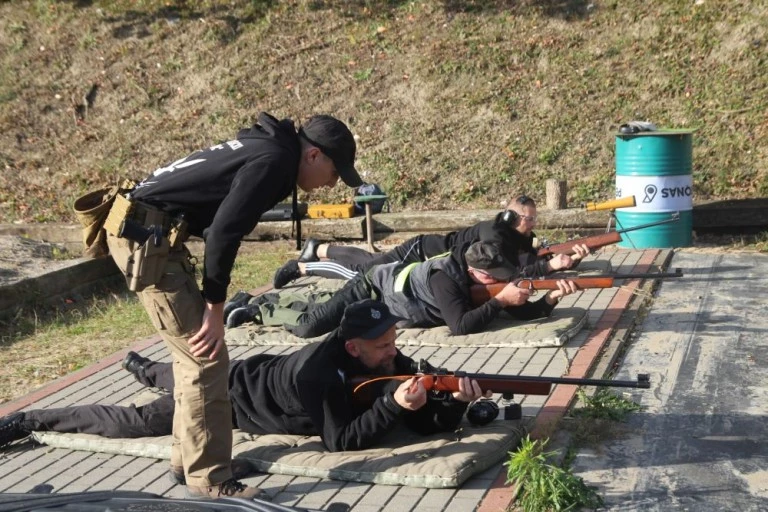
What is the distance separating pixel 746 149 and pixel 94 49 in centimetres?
1139

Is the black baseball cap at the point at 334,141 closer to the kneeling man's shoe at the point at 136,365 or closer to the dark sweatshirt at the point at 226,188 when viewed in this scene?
the dark sweatshirt at the point at 226,188

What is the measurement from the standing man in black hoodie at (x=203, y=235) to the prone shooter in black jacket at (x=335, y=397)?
0.41 m

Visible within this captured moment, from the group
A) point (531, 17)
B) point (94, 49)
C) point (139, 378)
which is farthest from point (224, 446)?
point (94, 49)

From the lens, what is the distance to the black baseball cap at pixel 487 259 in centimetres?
704

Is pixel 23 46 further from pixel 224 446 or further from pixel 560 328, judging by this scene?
pixel 224 446

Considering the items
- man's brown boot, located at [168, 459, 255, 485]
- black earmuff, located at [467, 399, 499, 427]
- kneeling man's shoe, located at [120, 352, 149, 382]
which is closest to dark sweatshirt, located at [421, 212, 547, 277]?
black earmuff, located at [467, 399, 499, 427]

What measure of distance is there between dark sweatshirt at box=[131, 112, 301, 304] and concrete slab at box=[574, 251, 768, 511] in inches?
79.9

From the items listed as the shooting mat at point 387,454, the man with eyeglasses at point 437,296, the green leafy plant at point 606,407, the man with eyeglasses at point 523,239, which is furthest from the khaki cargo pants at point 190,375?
the man with eyeglasses at point 523,239

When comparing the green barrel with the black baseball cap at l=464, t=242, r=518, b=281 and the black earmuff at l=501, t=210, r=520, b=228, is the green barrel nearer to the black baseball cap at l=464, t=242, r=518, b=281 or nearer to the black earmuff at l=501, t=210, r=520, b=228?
the black earmuff at l=501, t=210, r=520, b=228

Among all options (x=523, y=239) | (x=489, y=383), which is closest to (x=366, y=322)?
(x=489, y=383)

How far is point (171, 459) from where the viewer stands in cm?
464

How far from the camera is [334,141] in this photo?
13.8ft

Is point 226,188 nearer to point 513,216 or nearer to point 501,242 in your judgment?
point 501,242

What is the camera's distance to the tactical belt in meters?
4.16
